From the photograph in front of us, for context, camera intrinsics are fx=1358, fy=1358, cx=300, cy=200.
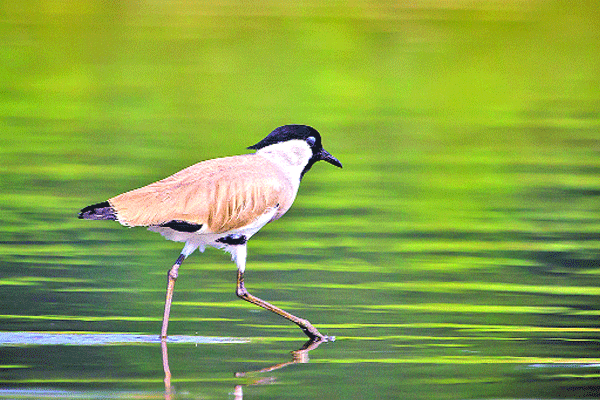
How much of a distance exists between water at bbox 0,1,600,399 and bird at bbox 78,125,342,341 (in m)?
0.56

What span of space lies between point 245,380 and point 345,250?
428 centimetres

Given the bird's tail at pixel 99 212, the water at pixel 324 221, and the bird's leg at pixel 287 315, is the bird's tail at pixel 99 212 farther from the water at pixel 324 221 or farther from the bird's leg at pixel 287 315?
the bird's leg at pixel 287 315

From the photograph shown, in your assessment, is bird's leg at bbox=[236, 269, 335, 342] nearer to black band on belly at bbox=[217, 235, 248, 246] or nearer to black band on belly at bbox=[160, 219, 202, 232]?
black band on belly at bbox=[217, 235, 248, 246]

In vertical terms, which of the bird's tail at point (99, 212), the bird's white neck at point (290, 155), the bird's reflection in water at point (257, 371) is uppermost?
the bird's white neck at point (290, 155)

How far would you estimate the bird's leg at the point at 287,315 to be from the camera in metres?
8.85

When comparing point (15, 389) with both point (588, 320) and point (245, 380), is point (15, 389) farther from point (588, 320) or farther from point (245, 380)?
point (588, 320)

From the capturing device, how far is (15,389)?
7.37 m

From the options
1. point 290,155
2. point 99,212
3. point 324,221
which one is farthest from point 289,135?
point 324,221

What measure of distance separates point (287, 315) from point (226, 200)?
0.91 m

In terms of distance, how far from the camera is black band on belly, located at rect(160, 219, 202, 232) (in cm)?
853

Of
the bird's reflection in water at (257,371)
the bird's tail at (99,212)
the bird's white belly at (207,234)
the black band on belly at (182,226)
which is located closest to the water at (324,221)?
the bird's reflection in water at (257,371)

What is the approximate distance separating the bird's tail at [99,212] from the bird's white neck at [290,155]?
1.26m

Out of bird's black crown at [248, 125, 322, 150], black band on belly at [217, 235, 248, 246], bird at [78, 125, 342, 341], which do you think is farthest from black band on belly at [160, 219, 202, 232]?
bird's black crown at [248, 125, 322, 150]

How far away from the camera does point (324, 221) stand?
43.7 ft
